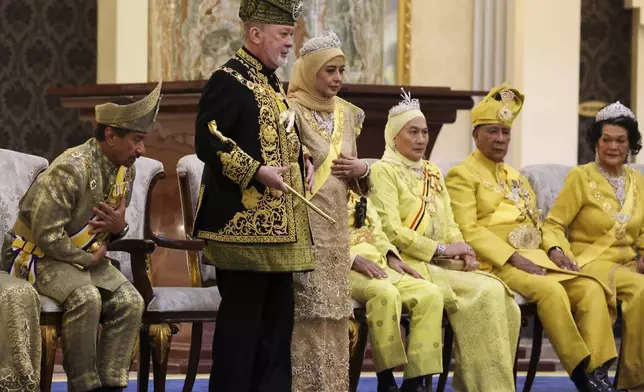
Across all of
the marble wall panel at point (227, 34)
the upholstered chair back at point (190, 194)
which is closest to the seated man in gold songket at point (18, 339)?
the upholstered chair back at point (190, 194)

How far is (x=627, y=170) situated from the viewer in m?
6.69

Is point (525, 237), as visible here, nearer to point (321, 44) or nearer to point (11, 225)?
point (321, 44)

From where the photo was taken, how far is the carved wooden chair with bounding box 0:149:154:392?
16.8 feet

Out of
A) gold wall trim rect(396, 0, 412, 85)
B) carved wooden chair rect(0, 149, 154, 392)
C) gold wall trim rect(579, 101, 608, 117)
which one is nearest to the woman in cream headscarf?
carved wooden chair rect(0, 149, 154, 392)

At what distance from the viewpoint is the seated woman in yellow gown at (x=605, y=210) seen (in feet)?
21.2

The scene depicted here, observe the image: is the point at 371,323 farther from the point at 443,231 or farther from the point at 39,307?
the point at 39,307

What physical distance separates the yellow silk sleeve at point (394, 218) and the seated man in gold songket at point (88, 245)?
3.86 ft

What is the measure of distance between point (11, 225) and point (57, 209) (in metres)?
0.58

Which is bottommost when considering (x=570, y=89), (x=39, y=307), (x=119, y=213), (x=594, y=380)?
(x=594, y=380)

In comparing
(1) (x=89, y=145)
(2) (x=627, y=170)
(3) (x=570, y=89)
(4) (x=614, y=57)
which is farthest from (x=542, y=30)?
(1) (x=89, y=145)

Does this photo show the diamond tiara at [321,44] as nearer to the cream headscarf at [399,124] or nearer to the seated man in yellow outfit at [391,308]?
the seated man in yellow outfit at [391,308]

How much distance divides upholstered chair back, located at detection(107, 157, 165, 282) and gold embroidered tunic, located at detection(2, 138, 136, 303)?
690 mm

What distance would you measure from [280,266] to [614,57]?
21.0 ft

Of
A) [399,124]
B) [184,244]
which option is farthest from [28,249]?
[399,124]
